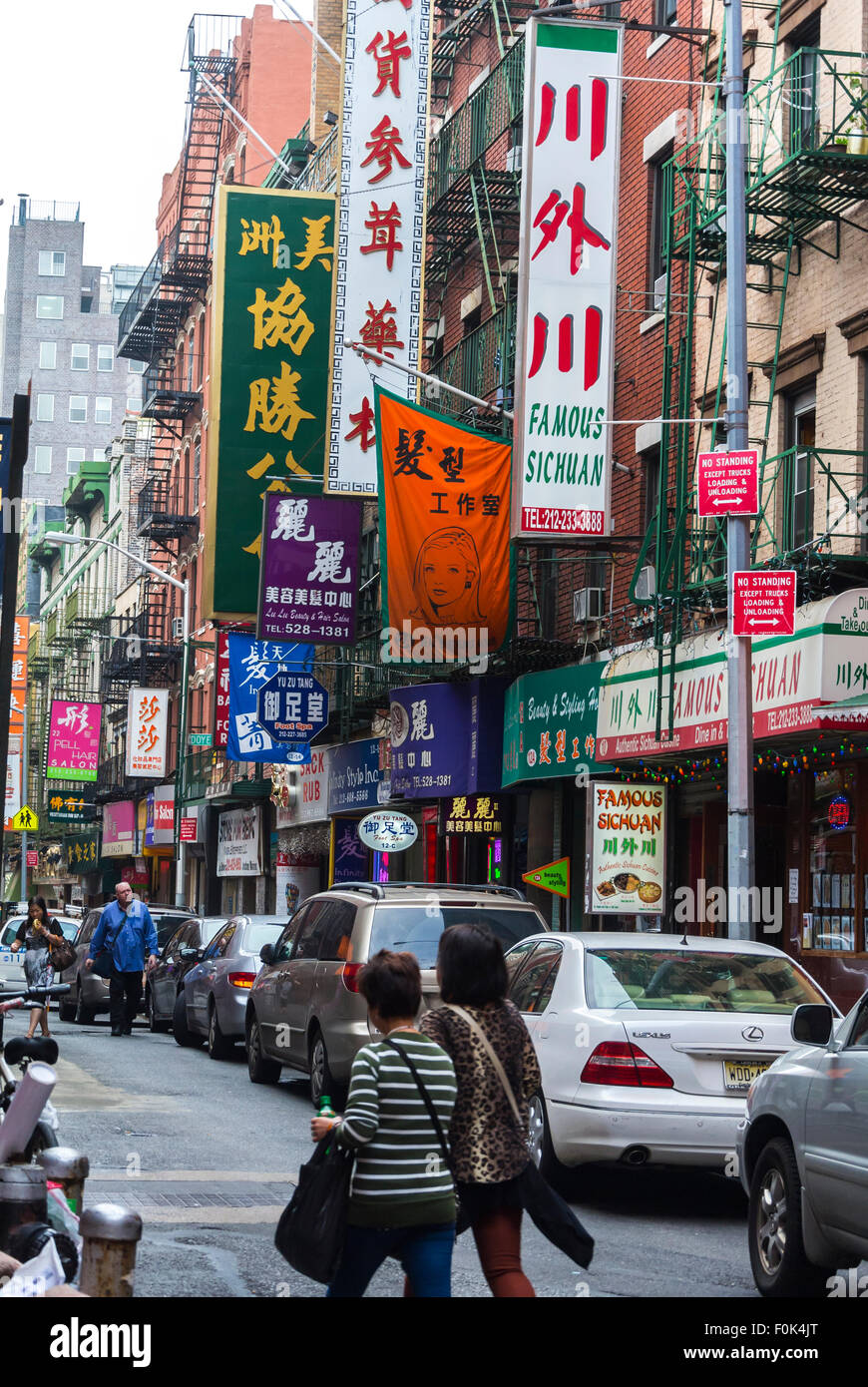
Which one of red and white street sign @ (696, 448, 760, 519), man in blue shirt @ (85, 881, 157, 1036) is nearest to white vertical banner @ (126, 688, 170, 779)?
man in blue shirt @ (85, 881, 157, 1036)

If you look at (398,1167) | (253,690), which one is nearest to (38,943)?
(253,690)

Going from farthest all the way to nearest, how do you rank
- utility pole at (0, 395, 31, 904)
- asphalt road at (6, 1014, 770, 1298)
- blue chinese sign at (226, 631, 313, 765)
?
blue chinese sign at (226, 631, 313, 765) < asphalt road at (6, 1014, 770, 1298) < utility pole at (0, 395, 31, 904)

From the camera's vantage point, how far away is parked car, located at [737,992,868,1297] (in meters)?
7.34

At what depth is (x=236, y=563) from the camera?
94.8ft

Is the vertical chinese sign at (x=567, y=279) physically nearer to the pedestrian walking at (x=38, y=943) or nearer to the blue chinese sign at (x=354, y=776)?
the pedestrian walking at (x=38, y=943)

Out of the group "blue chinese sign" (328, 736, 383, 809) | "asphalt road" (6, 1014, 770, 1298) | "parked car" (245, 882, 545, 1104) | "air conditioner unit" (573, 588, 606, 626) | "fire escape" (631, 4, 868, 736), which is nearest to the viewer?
"asphalt road" (6, 1014, 770, 1298)

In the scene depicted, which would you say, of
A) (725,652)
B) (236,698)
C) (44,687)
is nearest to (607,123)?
(725,652)

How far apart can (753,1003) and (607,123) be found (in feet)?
38.6

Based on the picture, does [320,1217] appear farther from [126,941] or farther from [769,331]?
[126,941]

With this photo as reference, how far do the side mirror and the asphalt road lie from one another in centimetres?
123

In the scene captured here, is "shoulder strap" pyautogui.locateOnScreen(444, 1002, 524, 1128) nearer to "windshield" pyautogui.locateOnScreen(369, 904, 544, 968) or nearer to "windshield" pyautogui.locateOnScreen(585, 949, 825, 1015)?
"windshield" pyautogui.locateOnScreen(585, 949, 825, 1015)

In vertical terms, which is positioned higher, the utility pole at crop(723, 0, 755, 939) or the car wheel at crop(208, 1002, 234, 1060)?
the utility pole at crop(723, 0, 755, 939)
